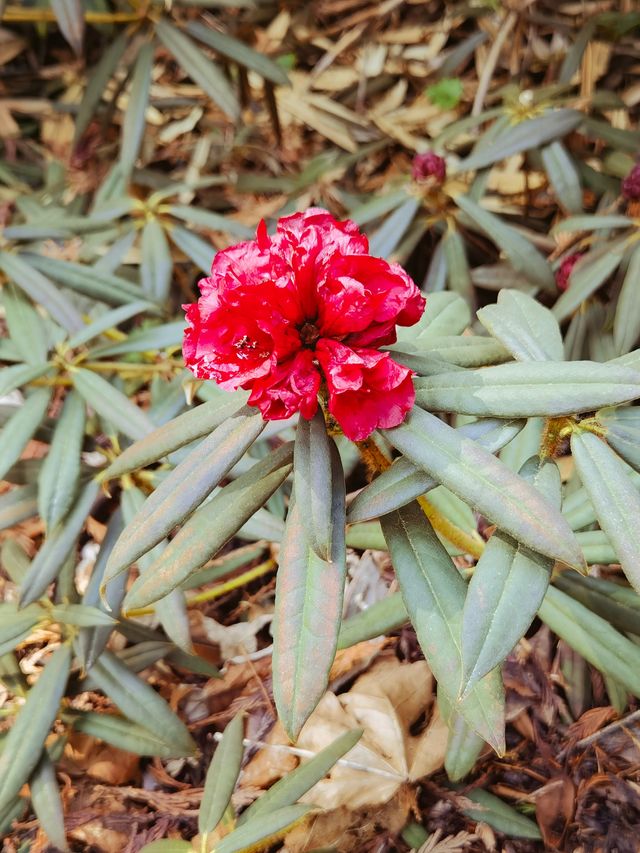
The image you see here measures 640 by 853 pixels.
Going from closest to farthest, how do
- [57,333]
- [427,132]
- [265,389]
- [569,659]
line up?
[265,389] → [569,659] → [57,333] → [427,132]

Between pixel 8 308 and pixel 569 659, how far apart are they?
1.20 metres

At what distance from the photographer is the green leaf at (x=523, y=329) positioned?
87 centimetres

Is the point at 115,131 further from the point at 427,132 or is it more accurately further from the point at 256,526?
the point at 256,526

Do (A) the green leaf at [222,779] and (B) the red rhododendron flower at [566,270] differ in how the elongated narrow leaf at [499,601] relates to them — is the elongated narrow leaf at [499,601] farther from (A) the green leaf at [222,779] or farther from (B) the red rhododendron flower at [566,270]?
(B) the red rhododendron flower at [566,270]

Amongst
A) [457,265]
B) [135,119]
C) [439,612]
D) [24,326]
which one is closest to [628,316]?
[457,265]

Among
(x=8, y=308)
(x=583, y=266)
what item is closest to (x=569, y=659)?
(x=583, y=266)

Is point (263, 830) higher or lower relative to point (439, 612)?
lower

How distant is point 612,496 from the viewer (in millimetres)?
759

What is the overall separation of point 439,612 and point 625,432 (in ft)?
0.93

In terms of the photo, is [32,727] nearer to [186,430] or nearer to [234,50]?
[186,430]

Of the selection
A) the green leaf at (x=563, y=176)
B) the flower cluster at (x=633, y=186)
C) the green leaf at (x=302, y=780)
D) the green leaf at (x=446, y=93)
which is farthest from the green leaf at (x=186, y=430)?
the green leaf at (x=446, y=93)

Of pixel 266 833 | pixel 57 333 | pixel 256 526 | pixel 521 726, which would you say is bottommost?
pixel 521 726

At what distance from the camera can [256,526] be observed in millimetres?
1147

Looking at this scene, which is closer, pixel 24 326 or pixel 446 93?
pixel 24 326
